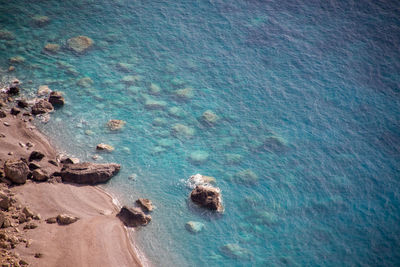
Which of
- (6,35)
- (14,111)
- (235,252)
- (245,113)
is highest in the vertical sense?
(245,113)

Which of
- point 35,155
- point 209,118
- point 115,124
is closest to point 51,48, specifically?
point 115,124

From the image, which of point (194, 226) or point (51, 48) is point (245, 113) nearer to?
point (194, 226)

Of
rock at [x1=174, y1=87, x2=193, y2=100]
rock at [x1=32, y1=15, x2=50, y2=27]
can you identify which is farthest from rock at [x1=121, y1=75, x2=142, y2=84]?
rock at [x1=32, y1=15, x2=50, y2=27]

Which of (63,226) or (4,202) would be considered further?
(63,226)

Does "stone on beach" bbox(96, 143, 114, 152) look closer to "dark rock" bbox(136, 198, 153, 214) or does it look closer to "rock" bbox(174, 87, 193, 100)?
"dark rock" bbox(136, 198, 153, 214)

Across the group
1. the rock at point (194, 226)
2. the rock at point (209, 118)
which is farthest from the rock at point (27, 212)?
the rock at point (209, 118)

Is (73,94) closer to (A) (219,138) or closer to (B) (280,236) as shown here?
(A) (219,138)
